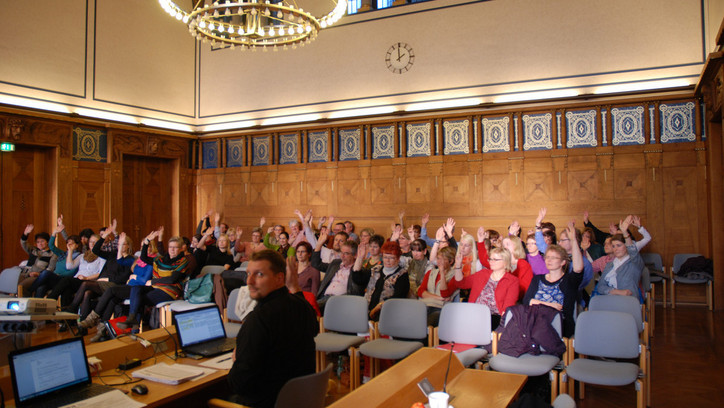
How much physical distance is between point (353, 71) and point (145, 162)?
15.7 feet

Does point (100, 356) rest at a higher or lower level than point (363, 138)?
lower

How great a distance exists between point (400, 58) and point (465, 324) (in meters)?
6.65

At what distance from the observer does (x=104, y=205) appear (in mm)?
9625

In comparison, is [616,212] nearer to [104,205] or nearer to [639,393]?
[639,393]

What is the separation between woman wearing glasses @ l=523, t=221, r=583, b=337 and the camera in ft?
13.0

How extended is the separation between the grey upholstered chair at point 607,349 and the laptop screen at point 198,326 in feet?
7.77

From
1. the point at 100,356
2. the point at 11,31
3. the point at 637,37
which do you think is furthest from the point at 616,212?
the point at 11,31

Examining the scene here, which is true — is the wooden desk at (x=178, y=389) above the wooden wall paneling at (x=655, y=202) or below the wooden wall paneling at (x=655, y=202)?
below

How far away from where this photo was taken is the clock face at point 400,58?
9508mm

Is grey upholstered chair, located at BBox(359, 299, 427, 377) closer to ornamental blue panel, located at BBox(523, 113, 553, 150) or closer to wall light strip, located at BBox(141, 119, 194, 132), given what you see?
ornamental blue panel, located at BBox(523, 113, 553, 150)

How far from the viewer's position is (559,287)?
405 centimetres

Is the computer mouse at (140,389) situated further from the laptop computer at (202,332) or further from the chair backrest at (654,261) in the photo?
the chair backrest at (654,261)

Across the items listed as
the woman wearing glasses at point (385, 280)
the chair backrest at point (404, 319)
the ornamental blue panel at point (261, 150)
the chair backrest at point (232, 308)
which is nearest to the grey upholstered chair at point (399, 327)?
the chair backrest at point (404, 319)

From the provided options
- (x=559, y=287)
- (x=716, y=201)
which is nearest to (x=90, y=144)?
(x=559, y=287)
